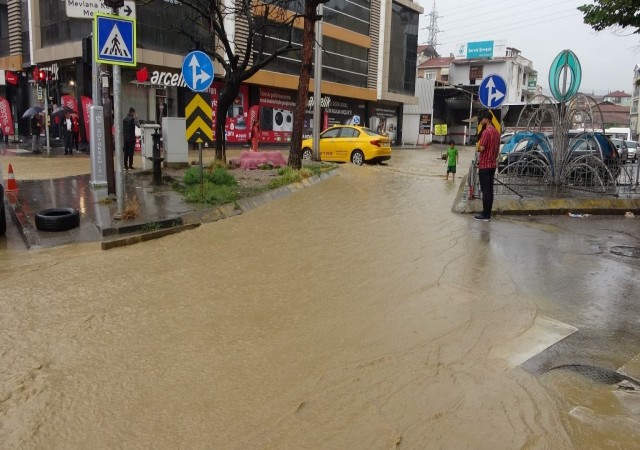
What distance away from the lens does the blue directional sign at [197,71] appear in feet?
32.0

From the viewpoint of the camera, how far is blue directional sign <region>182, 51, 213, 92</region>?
9766 mm

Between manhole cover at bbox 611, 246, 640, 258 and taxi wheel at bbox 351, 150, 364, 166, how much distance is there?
1291cm

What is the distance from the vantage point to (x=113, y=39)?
833 centimetres

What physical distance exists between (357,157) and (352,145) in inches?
20.1

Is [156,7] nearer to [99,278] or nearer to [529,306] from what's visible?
[99,278]

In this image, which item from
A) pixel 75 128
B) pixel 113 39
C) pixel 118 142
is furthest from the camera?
pixel 75 128

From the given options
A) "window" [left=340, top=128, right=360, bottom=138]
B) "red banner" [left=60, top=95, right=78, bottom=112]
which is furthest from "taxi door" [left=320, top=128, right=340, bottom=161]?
"red banner" [left=60, top=95, right=78, bottom=112]

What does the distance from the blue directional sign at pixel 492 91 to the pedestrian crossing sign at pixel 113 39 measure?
7216mm

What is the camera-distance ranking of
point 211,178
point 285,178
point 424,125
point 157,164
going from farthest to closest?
point 424,125
point 285,178
point 157,164
point 211,178

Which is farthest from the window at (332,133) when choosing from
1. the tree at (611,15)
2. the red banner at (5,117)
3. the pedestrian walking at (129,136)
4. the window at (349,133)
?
the red banner at (5,117)

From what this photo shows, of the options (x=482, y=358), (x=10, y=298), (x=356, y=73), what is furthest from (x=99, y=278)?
(x=356, y=73)

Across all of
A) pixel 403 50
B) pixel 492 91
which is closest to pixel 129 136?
pixel 492 91

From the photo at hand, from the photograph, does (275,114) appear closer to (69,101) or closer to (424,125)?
(69,101)

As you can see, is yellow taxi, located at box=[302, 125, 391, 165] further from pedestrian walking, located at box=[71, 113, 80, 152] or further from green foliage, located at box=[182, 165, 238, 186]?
pedestrian walking, located at box=[71, 113, 80, 152]
